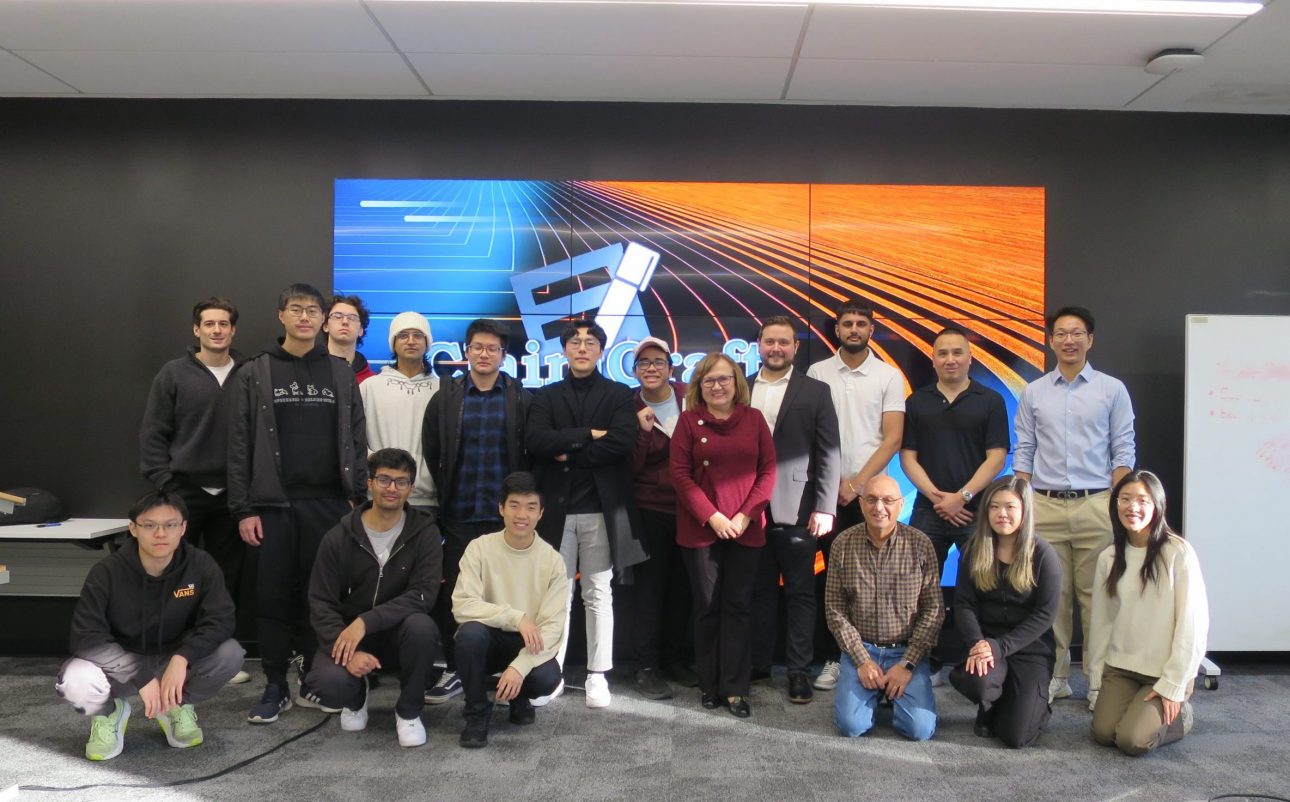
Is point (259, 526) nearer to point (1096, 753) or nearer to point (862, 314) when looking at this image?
point (862, 314)

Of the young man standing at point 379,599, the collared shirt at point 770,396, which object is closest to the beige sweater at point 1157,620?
the collared shirt at point 770,396

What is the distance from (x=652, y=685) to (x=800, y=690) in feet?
2.04

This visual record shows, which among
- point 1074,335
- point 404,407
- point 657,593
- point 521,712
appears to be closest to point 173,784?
point 521,712

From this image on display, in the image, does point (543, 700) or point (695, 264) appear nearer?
point (543, 700)

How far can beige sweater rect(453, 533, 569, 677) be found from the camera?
11.8 ft

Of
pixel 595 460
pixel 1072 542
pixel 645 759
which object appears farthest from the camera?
pixel 1072 542

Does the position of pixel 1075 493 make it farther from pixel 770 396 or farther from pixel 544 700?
pixel 544 700

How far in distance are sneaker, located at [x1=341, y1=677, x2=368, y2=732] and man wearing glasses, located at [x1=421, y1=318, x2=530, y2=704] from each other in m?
0.38

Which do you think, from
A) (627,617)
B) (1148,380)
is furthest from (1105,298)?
(627,617)

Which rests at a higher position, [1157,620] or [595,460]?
[595,460]

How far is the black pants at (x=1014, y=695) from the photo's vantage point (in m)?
3.39

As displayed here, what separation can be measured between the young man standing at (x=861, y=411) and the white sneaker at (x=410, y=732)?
1790 mm

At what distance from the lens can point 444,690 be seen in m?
3.95

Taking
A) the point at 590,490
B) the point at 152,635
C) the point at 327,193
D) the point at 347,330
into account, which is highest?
the point at 327,193
